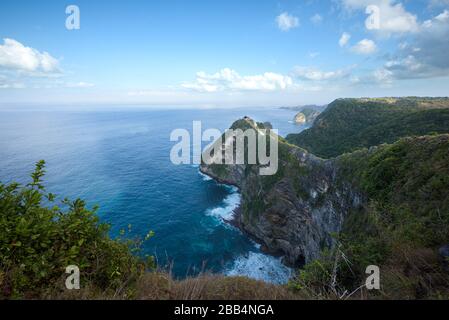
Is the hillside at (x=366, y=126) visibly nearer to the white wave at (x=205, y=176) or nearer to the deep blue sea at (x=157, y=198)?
the white wave at (x=205, y=176)

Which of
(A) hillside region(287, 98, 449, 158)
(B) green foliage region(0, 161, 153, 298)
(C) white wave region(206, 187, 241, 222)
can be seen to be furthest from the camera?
(A) hillside region(287, 98, 449, 158)

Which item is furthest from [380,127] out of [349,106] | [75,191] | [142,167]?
[75,191]

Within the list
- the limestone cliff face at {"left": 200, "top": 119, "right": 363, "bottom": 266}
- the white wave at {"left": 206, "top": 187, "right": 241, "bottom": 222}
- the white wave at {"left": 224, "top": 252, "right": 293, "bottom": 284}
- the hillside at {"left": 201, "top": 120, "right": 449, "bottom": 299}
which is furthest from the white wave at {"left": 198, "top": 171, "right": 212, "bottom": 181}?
the white wave at {"left": 224, "top": 252, "right": 293, "bottom": 284}

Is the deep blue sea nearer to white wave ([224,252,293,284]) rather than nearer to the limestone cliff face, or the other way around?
white wave ([224,252,293,284])

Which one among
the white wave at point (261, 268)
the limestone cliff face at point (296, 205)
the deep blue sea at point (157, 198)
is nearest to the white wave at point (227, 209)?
the deep blue sea at point (157, 198)

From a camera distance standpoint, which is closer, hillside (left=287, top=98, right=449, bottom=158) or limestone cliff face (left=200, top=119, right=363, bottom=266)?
limestone cliff face (left=200, top=119, right=363, bottom=266)
